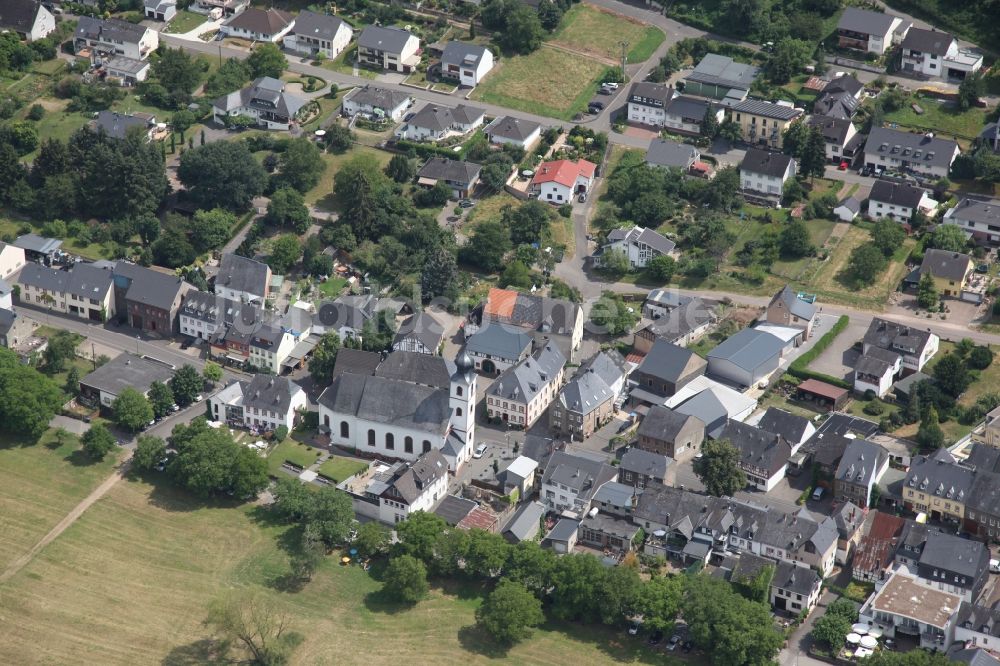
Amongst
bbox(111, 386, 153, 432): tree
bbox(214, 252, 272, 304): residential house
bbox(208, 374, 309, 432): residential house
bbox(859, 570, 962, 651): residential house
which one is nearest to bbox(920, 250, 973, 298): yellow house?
bbox(859, 570, 962, 651): residential house

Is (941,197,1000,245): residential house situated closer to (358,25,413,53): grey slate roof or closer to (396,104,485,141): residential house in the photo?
(396,104,485,141): residential house

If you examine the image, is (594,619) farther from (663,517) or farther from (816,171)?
(816,171)

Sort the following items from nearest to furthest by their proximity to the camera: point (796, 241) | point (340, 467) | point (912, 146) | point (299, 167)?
point (340, 467) → point (796, 241) → point (912, 146) → point (299, 167)

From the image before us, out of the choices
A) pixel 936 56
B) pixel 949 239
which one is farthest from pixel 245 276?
pixel 936 56

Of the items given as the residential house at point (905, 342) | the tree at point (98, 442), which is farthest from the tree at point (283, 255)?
the residential house at point (905, 342)

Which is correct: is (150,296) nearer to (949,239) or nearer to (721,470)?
(721,470)

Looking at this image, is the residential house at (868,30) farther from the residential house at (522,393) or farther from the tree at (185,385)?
the tree at (185,385)
